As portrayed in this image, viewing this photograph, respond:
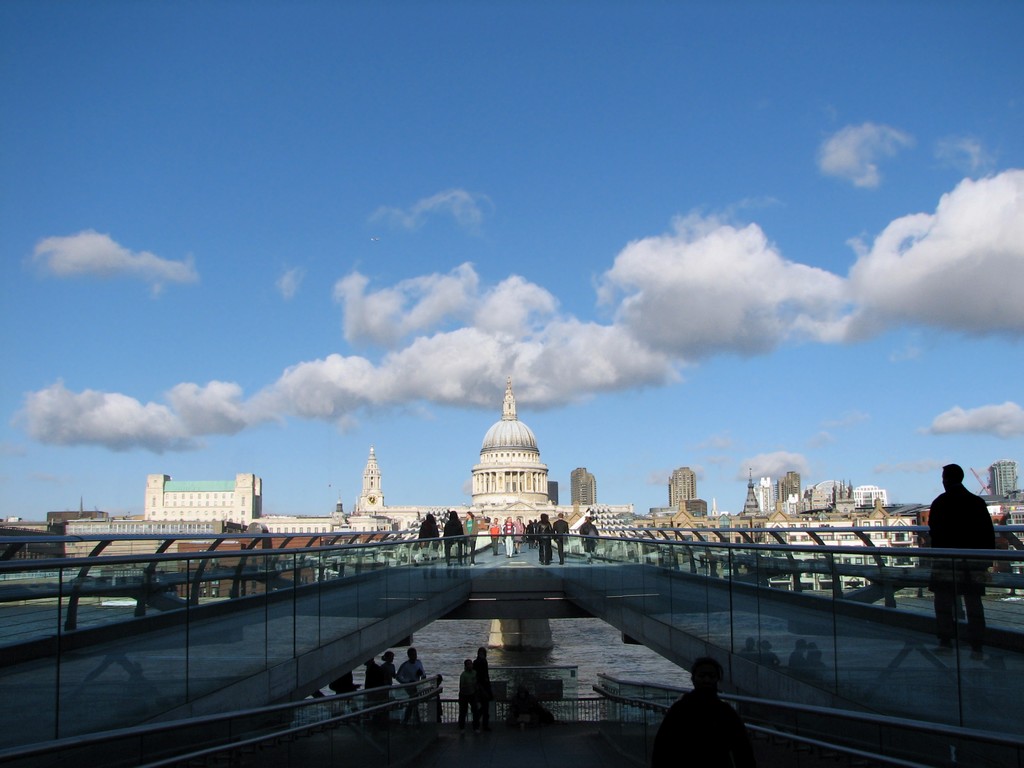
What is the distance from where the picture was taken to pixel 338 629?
568 inches

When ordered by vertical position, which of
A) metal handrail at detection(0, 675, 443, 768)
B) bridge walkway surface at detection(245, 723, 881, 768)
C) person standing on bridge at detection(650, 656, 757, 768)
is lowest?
bridge walkway surface at detection(245, 723, 881, 768)

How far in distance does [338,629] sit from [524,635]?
171 ft

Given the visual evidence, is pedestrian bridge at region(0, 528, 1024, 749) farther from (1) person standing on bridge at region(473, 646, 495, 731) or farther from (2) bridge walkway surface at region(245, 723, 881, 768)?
(1) person standing on bridge at region(473, 646, 495, 731)

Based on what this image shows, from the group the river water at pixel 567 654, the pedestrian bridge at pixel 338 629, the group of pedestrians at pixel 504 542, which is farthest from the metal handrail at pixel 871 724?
the river water at pixel 567 654

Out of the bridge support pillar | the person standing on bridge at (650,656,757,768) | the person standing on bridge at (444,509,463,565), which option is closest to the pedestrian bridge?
the person standing on bridge at (650,656,757,768)

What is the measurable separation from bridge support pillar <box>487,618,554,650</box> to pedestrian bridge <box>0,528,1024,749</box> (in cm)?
4906

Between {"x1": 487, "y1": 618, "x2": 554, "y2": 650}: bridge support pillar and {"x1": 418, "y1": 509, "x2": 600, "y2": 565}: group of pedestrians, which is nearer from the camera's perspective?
{"x1": 418, "y1": 509, "x2": 600, "y2": 565}: group of pedestrians

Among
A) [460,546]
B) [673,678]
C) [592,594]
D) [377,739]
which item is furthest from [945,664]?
[673,678]

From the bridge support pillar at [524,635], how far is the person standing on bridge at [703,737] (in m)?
59.4

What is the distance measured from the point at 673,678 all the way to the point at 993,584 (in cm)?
3845

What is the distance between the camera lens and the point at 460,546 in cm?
2697

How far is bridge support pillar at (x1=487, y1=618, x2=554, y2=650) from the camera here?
6500 centimetres

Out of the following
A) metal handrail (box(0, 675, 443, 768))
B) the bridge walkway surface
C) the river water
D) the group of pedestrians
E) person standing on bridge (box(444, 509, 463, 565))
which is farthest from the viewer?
the river water

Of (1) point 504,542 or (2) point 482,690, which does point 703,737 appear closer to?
(2) point 482,690
